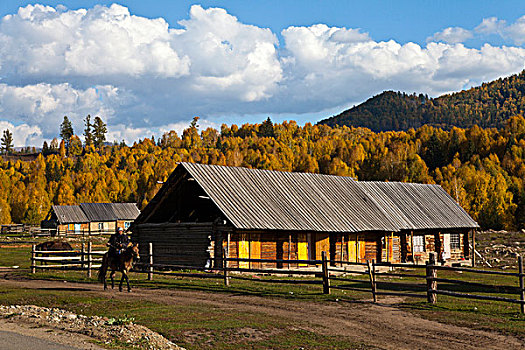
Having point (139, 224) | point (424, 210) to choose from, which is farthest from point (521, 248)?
point (139, 224)

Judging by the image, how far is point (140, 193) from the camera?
156 m

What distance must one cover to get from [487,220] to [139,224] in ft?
241

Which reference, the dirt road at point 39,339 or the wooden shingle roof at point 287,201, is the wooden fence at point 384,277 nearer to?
the wooden shingle roof at point 287,201

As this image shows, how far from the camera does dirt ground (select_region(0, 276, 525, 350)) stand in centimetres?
1333

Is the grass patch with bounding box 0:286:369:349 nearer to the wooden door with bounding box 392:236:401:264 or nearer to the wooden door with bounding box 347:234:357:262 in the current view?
the wooden door with bounding box 347:234:357:262

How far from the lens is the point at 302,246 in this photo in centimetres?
3428

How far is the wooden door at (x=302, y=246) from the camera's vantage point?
3403cm

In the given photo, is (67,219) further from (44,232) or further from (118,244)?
(118,244)

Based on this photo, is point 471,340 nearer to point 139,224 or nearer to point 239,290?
point 239,290

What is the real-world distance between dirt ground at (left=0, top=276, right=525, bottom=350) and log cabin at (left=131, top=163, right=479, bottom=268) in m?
7.60

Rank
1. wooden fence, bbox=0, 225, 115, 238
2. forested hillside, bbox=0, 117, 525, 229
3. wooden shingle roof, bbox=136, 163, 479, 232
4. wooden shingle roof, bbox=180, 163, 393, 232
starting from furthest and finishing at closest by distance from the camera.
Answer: forested hillside, bbox=0, 117, 525, 229 → wooden fence, bbox=0, 225, 115, 238 → wooden shingle roof, bbox=136, 163, 479, 232 → wooden shingle roof, bbox=180, 163, 393, 232

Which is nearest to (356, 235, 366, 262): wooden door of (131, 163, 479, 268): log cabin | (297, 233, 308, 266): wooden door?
(131, 163, 479, 268): log cabin

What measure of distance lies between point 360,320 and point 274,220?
1672 cm

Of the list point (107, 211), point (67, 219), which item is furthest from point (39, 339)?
point (107, 211)
